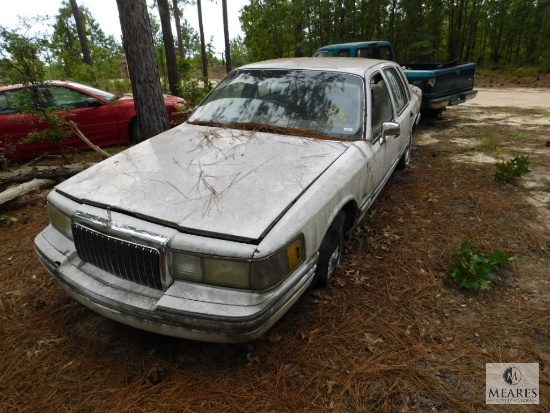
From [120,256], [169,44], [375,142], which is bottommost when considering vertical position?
[120,256]

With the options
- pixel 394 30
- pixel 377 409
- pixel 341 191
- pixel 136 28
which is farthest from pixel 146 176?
pixel 394 30

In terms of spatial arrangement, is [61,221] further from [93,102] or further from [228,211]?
[93,102]

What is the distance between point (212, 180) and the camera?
2.47 m

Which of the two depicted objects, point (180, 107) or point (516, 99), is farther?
point (516, 99)

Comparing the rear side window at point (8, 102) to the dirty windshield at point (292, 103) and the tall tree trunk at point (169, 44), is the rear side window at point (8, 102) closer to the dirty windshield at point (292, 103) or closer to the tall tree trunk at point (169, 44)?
the dirty windshield at point (292, 103)

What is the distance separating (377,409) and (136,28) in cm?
539

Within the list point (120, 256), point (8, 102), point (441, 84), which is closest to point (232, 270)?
point (120, 256)

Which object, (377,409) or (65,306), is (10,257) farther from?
(377,409)

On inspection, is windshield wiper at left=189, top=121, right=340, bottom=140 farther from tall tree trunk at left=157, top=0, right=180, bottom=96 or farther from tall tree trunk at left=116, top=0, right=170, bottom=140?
tall tree trunk at left=157, top=0, right=180, bottom=96

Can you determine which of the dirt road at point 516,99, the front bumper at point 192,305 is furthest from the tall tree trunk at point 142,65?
the dirt road at point 516,99

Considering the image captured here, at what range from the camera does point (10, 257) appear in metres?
3.65

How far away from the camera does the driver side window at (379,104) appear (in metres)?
3.37

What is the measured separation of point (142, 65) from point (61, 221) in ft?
11.6

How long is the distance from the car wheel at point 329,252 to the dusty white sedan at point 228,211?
11 mm
